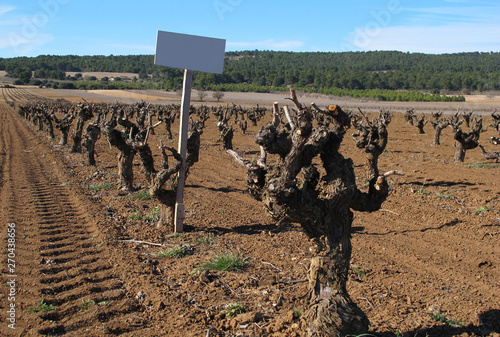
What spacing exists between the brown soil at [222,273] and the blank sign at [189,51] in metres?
2.88

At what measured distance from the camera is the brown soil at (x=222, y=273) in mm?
4324

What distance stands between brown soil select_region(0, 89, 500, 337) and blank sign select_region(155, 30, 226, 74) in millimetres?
2882

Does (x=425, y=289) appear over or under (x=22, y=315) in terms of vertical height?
over

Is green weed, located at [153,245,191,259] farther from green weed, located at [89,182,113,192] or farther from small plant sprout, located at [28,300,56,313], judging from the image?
green weed, located at [89,182,113,192]

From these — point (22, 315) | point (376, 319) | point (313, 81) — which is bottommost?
point (22, 315)

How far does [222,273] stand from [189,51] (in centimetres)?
337

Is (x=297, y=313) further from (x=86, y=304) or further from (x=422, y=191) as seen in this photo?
(x=422, y=191)

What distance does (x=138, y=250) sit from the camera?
21.0ft

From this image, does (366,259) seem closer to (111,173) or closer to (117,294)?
(117,294)

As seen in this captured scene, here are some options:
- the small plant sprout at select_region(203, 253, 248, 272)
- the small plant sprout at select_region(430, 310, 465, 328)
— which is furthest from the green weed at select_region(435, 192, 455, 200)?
the small plant sprout at select_region(203, 253, 248, 272)

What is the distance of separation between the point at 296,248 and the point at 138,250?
2581mm

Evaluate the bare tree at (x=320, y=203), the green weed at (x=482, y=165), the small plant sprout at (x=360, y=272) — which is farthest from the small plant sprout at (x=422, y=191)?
the bare tree at (x=320, y=203)

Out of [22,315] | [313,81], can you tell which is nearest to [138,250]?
[22,315]

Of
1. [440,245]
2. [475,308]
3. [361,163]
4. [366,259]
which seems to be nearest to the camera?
[475,308]
